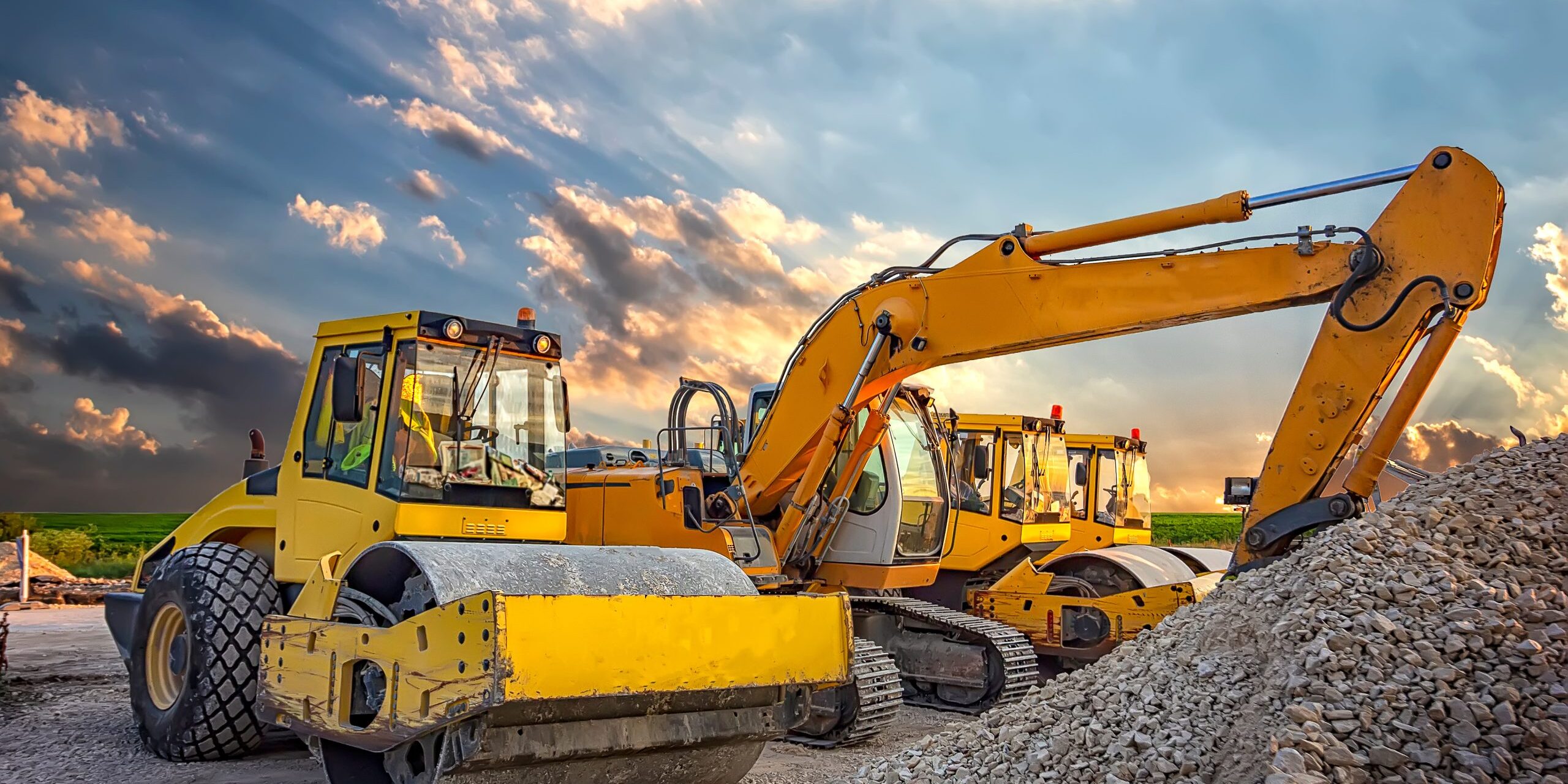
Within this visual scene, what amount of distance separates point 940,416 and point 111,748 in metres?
6.97

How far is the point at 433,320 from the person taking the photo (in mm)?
6883

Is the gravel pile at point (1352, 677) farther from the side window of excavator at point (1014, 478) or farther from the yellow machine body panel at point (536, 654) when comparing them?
the side window of excavator at point (1014, 478)

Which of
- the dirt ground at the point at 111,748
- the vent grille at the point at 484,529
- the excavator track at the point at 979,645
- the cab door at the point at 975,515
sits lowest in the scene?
the dirt ground at the point at 111,748

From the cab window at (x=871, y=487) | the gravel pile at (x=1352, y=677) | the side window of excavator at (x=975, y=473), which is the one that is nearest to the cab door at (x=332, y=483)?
the gravel pile at (x=1352, y=677)

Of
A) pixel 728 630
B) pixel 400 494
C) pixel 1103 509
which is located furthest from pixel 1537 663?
pixel 1103 509

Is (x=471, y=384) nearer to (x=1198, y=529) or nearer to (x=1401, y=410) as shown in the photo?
(x=1401, y=410)

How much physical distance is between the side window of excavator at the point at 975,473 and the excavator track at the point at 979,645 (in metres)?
2.43

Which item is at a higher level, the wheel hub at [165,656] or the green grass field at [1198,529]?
the green grass field at [1198,529]

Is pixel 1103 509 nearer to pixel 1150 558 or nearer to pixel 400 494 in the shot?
pixel 1150 558

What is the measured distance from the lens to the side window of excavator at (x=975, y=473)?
12.6 m

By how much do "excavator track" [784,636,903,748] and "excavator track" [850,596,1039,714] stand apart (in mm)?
1442

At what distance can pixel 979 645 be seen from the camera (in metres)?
9.95

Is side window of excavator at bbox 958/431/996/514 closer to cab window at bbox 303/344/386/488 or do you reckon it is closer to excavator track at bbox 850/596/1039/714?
excavator track at bbox 850/596/1039/714

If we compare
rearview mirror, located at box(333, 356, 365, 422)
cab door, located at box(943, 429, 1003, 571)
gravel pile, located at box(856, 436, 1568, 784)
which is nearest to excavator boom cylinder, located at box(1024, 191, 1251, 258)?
gravel pile, located at box(856, 436, 1568, 784)
